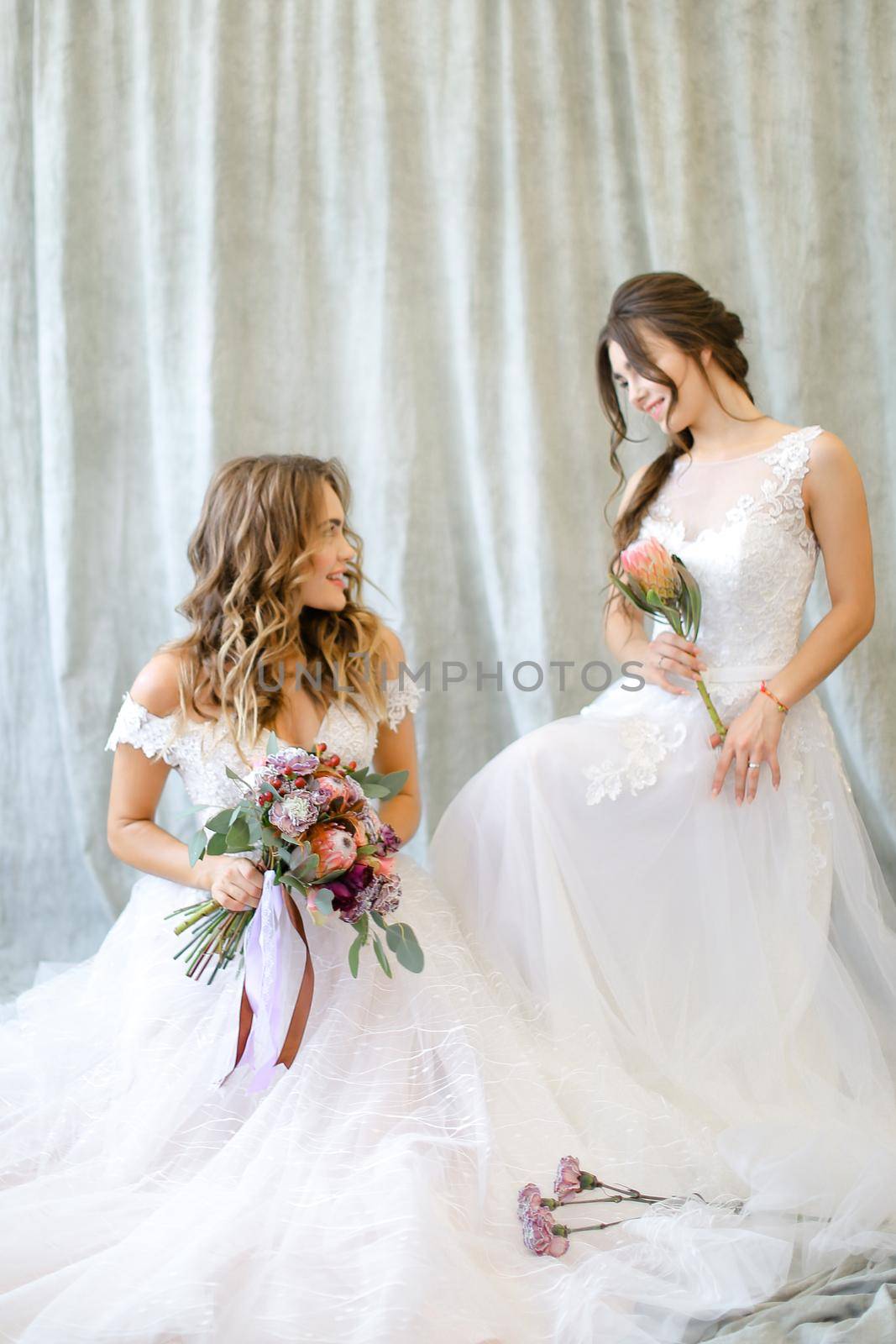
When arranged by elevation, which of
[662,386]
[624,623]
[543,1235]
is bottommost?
[543,1235]

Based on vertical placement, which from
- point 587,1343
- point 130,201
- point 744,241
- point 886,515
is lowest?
point 587,1343

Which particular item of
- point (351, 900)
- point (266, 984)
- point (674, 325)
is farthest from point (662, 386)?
point (266, 984)

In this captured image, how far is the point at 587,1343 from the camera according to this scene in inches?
57.4

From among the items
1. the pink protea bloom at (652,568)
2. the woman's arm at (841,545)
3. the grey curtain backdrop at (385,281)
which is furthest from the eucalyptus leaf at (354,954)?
A: the grey curtain backdrop at (385,281)

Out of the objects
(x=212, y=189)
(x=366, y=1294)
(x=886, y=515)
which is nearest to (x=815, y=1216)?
(x=366, y=1294)

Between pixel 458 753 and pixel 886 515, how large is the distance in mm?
1421

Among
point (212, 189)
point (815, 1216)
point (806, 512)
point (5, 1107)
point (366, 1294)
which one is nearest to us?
point (366, 1294)

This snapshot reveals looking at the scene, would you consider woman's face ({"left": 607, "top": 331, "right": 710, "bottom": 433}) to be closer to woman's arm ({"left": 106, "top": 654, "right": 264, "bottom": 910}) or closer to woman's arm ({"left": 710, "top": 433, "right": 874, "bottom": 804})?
woman's arm ({"left": 710, "top": 433, "right": 874, "bottom": 804})

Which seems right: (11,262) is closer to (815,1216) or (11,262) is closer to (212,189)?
(212,189)

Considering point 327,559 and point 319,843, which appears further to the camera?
point 327,559

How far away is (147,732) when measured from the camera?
2221 millimetres

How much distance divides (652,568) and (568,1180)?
3.69 feet

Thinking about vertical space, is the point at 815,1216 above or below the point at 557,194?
below

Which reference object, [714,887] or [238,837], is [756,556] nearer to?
[714,887]
